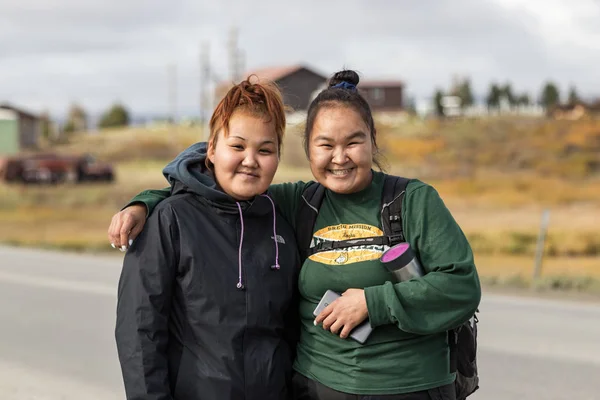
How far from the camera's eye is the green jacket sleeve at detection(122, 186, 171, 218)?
9.77ft

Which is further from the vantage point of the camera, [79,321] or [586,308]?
[586,308]

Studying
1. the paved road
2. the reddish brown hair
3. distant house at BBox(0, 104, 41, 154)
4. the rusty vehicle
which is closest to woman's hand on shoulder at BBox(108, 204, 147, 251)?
the reddish brown hair

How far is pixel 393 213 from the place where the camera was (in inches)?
112

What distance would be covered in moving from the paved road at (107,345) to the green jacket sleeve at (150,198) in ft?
12.2

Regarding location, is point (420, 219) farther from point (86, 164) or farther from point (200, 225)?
point (86, 164)

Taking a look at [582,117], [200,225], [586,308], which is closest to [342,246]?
[200,225]

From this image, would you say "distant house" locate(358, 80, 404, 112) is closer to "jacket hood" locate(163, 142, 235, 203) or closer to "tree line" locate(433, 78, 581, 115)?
"tree line" locate(433, 78, 581, 115)

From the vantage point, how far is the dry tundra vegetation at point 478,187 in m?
19.2

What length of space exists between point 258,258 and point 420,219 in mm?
559

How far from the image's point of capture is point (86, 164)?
156ft

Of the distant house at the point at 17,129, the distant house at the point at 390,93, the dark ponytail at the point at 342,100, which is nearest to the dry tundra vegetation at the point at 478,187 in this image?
the dark ponytail at the point at 342,100

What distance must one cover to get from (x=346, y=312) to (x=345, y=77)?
2.93 ft

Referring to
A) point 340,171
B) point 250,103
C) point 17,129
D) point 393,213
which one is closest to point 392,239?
point 393,213

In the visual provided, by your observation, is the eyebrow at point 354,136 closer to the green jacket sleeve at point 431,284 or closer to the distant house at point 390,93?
the green jacket sleeve at point 431,284
